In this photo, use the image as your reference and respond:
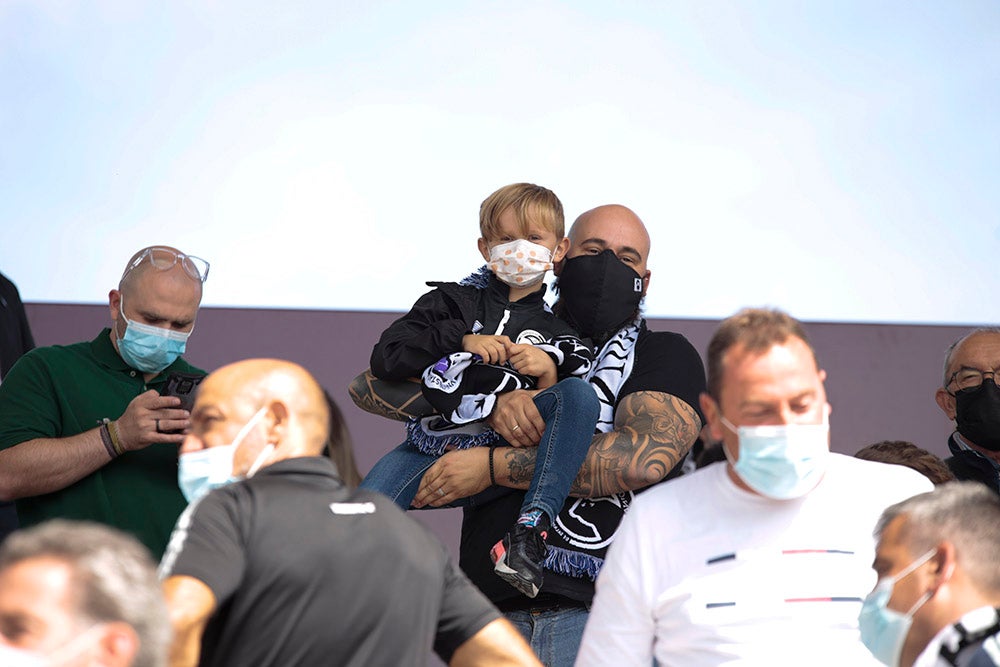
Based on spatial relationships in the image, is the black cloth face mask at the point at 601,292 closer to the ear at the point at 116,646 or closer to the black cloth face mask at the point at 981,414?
the black cloth face mask at the point at 981,414

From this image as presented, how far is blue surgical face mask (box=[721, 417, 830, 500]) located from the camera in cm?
268

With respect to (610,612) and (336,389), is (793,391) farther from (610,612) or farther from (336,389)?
(336,389)

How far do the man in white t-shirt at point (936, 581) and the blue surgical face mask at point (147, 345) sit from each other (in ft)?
7.23

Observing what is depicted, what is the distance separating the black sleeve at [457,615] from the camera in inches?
96.1

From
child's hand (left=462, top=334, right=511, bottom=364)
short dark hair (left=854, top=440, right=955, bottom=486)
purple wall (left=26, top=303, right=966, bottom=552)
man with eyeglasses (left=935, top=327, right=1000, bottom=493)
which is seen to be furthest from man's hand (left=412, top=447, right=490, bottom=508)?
purple wall (left=26, top=303, right=966, bottom=552)

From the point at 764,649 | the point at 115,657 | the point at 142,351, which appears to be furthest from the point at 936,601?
the point at 142,351

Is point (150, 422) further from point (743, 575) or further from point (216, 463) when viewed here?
point (743, 575)

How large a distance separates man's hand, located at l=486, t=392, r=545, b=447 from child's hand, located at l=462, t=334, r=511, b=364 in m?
0.12

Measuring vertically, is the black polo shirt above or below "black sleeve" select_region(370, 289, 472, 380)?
below

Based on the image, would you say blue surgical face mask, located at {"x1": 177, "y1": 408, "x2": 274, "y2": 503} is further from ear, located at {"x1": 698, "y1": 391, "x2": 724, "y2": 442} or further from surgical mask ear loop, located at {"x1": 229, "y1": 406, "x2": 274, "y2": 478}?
ear, located at {"x1": 698, "y1": 391, "x2": 724, "y2": 442}

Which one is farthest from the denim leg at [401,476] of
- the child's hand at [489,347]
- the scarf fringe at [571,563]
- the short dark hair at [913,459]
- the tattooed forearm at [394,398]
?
the short dark hair at [913,459]

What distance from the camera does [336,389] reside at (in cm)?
583

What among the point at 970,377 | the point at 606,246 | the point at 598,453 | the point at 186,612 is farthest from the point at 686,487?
the point at 970,377

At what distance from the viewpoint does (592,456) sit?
11.0ft
